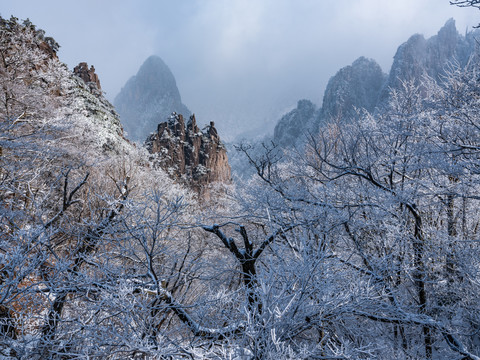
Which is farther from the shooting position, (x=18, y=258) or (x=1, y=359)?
(x=1, y=359)

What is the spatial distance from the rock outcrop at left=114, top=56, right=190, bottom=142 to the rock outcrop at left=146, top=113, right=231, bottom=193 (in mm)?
42033

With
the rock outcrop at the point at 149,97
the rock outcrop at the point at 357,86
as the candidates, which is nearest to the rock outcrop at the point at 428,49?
the rock outcrop at the point at 357,86

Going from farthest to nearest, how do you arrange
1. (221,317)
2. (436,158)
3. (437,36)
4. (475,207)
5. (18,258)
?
(437,36)
(475,207)
(436,158)
(221,317)
(18,258)

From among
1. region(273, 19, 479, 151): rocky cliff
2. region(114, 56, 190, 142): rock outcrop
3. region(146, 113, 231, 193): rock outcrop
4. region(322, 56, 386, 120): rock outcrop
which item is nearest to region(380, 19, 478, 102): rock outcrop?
region(273, 19, 479, 151): rocky cliff

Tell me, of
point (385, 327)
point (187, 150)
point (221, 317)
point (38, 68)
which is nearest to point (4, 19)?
point (38, 68)

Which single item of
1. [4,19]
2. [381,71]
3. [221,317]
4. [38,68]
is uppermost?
[381,71]

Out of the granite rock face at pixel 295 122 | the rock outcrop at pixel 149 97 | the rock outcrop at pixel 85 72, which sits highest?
the rock outcrop at pixel 149 97

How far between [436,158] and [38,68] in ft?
59.5

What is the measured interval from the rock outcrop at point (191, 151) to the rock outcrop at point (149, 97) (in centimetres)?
4203

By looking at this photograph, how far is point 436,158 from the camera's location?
14.3ft

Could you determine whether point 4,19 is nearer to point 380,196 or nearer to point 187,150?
point 380,196

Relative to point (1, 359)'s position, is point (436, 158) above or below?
above

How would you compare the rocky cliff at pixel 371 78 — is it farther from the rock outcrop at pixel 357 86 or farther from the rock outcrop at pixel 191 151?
the rock outcrop at pixel 191 151

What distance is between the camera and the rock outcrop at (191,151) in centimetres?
3086
